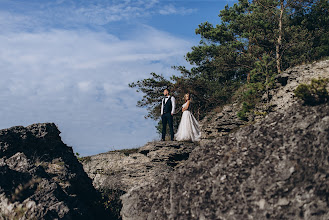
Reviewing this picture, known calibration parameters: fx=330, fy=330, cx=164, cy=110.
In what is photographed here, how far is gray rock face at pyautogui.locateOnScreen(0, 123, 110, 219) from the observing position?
27.5ft

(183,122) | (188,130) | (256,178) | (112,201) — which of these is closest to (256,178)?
(256,178)

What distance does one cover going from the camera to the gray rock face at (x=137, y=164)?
1453cm

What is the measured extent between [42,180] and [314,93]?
314 inches

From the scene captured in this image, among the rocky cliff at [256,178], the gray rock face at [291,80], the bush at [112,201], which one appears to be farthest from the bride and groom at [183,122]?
the rocky cliff at [256,178]

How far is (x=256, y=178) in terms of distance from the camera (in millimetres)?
7680

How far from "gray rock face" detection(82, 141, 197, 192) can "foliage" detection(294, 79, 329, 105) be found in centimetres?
688

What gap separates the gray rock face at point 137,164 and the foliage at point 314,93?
22.6 feet

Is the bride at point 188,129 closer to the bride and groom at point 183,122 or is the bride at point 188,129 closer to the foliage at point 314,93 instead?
the bride and groom at point 183,122

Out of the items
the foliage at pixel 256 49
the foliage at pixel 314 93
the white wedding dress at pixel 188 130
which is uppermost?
the foliage at pixel 256 49

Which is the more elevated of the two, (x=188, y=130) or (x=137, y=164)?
(x=188, y=130)

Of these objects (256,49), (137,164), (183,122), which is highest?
(256,49)

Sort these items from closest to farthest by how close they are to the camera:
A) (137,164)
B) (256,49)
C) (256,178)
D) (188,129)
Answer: (256,178) → (137,164) → (188,129) → (256,49)

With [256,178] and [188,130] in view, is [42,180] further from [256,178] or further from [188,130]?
[188,130]

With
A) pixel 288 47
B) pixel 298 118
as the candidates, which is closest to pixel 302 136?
pixel 298 118
